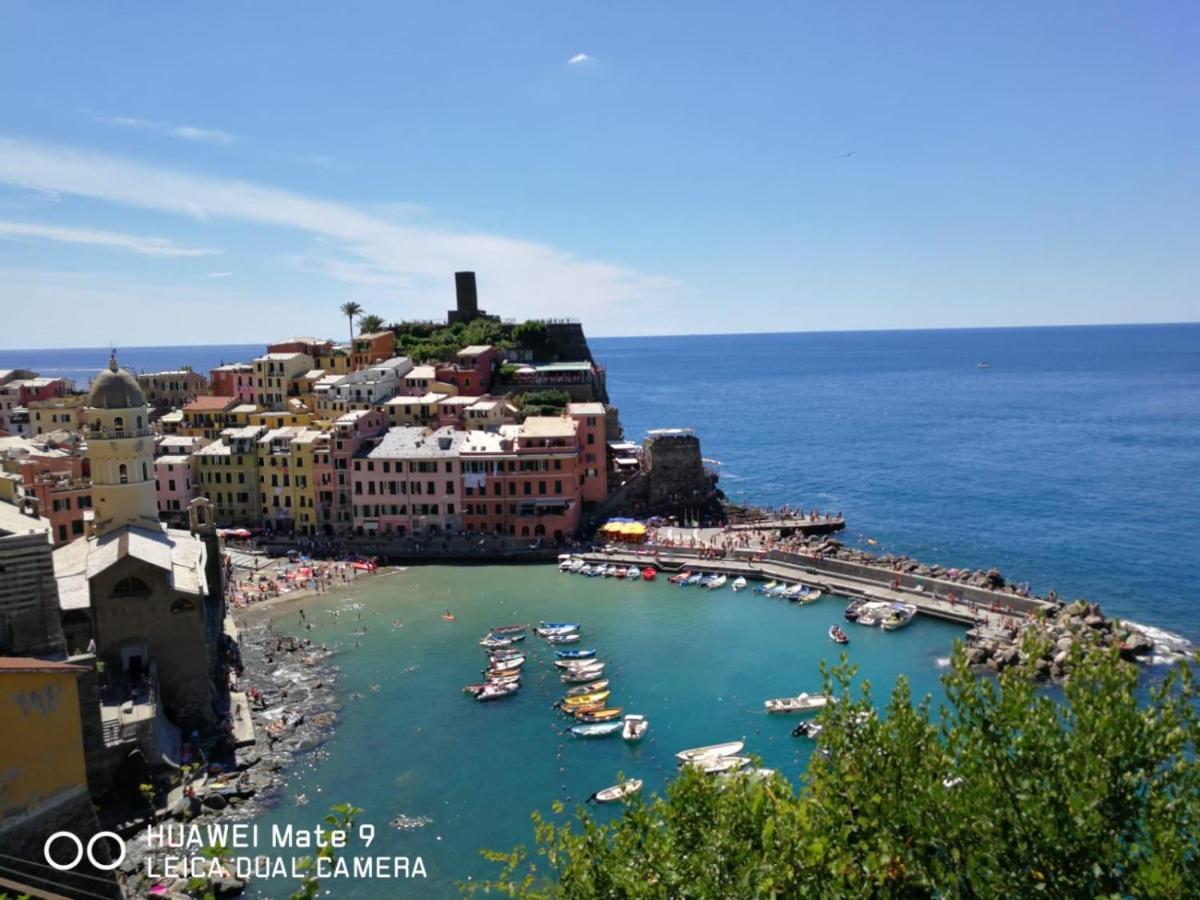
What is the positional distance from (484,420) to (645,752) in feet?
143

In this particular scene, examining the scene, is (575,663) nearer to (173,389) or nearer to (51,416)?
(51,416)

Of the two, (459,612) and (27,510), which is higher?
(27,510)

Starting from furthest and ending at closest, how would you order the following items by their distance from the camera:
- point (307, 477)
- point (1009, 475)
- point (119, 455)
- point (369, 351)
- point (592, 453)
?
point (1009, 475), point (369, 351), point (592, 453), point (307, 477), point (119, 455)

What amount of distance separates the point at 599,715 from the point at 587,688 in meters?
3.11

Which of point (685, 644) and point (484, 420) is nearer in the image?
point (685, 644)

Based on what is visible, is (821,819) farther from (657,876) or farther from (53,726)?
(53,726)

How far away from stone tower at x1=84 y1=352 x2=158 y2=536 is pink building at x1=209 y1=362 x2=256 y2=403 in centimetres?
4577

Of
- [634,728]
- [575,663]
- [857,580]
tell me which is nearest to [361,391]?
[575,663]

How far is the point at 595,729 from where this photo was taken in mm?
38688

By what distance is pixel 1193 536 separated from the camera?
70750mm

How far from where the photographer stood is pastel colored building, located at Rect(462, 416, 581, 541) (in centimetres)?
6819

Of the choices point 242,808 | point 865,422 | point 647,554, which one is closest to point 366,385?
point 647,554

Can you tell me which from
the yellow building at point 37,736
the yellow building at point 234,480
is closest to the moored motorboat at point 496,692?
the yellow building at point 37,736

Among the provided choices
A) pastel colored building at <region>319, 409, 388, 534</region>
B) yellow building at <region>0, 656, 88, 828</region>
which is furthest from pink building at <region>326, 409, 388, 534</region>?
yellow building at <region>0, 656, 88, 828</region>
